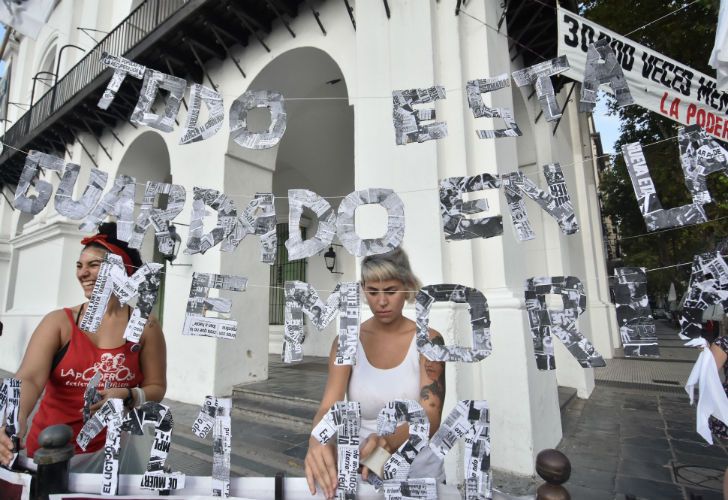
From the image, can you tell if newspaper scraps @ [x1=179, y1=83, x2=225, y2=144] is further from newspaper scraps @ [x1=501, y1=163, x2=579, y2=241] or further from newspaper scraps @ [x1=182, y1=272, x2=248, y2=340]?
newspaper scraps @ [x1=501, y1=163, x2=579, y2=241]

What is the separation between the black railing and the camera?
6.65 meters

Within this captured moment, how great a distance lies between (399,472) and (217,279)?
116 cm

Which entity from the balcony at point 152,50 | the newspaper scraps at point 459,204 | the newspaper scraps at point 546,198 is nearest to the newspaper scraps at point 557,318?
the newspaper scraps at point 546,198

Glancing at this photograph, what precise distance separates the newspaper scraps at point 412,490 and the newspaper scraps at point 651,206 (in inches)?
51.5

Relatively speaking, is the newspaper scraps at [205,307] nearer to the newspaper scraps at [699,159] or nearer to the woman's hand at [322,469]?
the woman's hand at [322,469]

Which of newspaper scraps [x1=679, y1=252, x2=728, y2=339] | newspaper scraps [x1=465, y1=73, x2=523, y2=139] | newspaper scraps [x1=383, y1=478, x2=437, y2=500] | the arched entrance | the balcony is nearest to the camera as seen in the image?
newspaper scraps [x1=383, y1=478, x2=437, y2=500]

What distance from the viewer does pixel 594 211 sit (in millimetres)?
9523

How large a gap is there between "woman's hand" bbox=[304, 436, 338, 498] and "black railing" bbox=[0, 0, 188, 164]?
6526 millimetres

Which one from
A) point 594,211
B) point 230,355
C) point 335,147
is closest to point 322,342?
point 230,355

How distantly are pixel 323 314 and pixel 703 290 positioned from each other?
1.59m

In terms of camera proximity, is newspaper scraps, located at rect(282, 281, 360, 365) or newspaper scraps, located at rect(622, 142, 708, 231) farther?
newspaper scraps, located at rect(282, 281, 360, 365)

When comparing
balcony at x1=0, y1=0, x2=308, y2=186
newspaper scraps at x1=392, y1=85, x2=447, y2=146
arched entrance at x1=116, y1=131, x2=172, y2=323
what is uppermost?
balcony at x1=0, y1=0, x2=308, y2=186

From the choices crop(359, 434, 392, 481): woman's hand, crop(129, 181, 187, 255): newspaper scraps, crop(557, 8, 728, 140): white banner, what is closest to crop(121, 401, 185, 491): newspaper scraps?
crop(359, 434, 392, 481): woman's hand

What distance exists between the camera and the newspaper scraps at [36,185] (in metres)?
2.28
